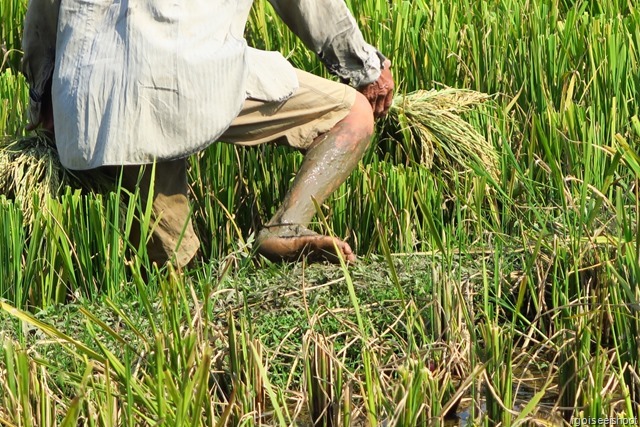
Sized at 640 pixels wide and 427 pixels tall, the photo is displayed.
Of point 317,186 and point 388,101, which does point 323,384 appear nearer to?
point 317,186

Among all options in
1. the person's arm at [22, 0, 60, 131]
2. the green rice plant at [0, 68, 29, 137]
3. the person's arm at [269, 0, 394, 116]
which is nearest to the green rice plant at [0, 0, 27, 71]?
the green rice plant at [0, 68, 29, 137]

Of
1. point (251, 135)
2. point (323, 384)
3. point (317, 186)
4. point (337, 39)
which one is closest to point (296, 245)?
point (317, 186)

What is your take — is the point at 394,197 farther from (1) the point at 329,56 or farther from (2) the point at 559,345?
(2) the point at 559,345

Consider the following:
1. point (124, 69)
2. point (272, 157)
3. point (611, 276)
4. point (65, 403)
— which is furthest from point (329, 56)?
point (65, 403)

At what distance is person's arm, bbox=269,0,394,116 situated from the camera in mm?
3293

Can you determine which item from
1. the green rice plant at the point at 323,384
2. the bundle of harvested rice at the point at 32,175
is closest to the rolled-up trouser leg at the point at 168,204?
the bundle of harvested rice at the point at 32,175

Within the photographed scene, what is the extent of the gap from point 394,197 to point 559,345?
0.91 metres

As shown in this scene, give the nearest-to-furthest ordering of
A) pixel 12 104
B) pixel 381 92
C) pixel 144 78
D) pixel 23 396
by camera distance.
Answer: pixel 23 396
pixel 144 78
pixel 381 92
pixel 12 104

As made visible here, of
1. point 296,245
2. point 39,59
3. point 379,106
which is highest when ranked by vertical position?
point 39,59

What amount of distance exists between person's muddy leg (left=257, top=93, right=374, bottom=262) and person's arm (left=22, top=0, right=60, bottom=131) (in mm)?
670

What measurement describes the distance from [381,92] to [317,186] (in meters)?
0.43

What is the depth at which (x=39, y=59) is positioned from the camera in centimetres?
321

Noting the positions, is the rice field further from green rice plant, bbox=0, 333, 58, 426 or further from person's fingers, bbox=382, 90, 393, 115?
person's fingers, bbox=382, 90, 393, 115

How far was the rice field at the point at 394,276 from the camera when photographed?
2.16 meters
